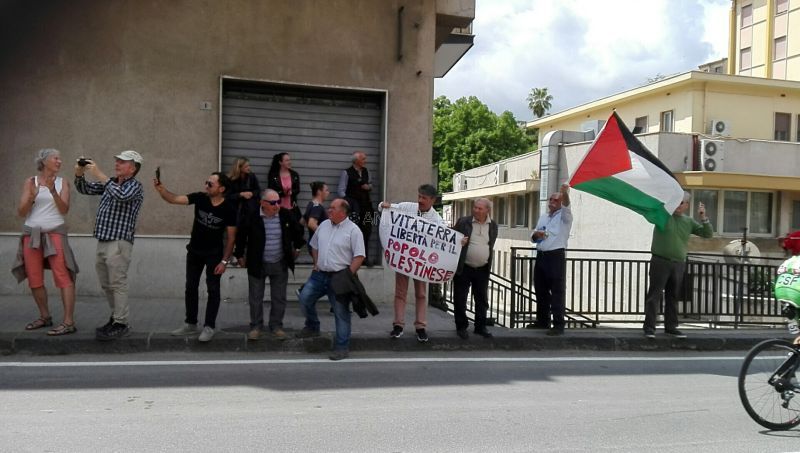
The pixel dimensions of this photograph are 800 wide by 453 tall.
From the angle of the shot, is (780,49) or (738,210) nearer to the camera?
(738,210)

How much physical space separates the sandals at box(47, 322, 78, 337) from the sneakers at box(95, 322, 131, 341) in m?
0.37

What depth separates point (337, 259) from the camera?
7637 mm

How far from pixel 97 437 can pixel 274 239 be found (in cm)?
345

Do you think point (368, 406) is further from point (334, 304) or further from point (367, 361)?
point (334, 304)

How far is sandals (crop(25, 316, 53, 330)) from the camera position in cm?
769

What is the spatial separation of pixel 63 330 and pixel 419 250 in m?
4.13

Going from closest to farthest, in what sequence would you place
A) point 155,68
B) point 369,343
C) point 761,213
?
point 369,343 → point 155,68 → point 761,213

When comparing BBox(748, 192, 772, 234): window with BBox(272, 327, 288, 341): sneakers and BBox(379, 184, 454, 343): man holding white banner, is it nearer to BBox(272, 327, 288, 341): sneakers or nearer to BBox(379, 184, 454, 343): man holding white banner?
BBox(379, 184, 454, 343): man holding white banner

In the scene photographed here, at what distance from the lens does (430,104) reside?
37.6 feet

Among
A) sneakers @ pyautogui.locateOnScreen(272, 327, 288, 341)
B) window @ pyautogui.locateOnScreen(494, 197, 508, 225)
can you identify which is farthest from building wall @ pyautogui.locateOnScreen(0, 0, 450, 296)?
window @ pyautogui.locateOnScreen(494, 197, 508, 225)

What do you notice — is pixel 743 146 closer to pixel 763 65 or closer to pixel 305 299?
pixel 305 299

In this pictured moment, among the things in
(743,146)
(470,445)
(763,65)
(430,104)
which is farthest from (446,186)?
(470,445)

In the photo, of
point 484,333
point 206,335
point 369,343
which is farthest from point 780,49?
point 206,335

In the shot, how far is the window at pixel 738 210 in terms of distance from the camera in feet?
73.5
